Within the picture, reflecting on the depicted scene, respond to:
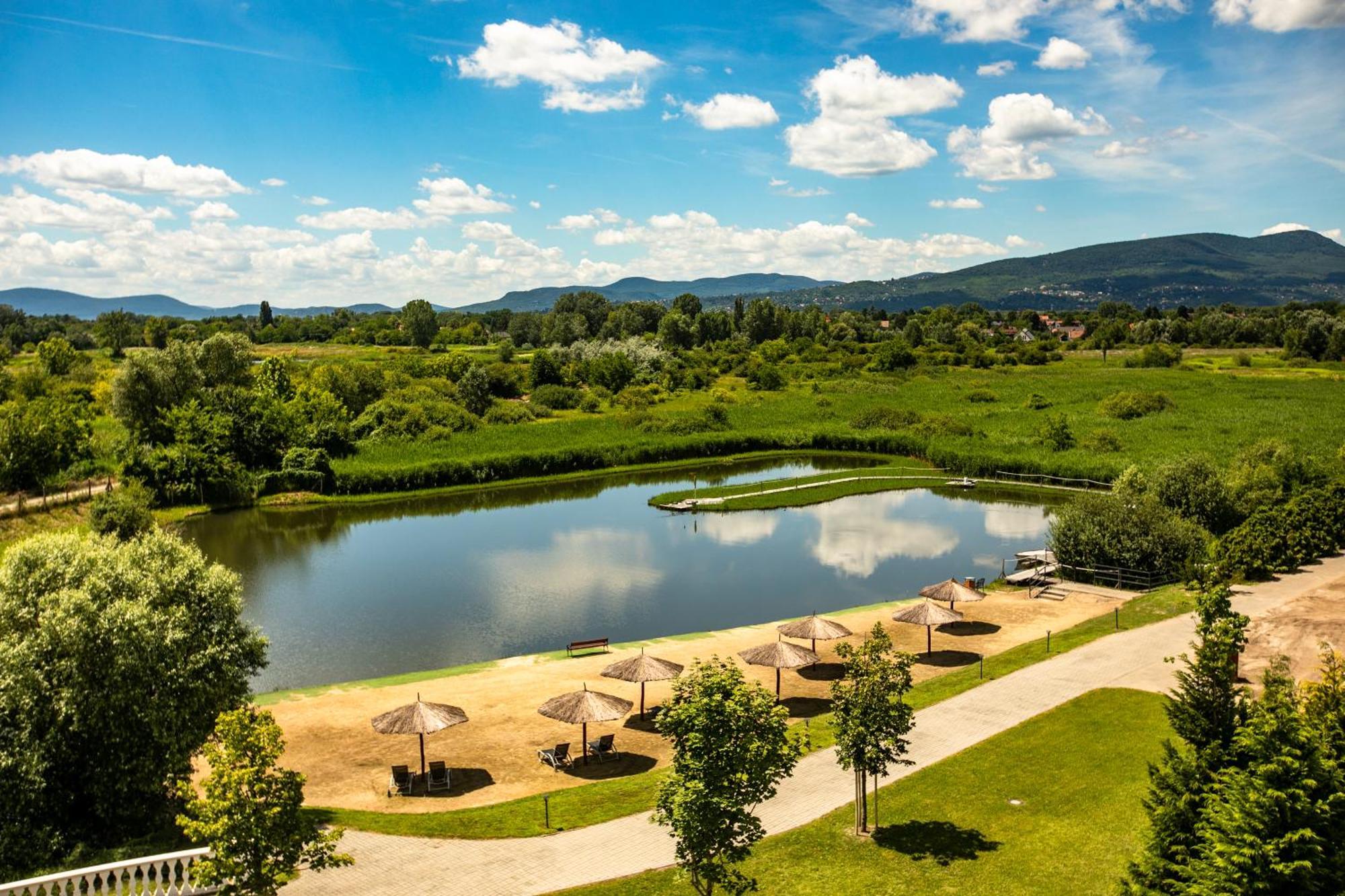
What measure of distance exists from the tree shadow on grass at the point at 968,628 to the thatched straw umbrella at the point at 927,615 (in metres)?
2.78

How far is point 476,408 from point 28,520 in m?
50.7

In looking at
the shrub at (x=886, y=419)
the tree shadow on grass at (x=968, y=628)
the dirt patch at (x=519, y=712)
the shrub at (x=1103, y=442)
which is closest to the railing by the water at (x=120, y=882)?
the dirt patch at (x=519, y=712)

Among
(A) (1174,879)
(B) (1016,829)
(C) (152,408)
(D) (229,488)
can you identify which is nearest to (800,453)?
(D) (229,488)

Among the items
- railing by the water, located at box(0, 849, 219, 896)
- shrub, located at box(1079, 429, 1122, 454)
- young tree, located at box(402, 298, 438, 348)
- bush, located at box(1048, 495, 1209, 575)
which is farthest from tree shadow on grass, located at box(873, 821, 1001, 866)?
young tree, located at box(402, 298, 438, 348)

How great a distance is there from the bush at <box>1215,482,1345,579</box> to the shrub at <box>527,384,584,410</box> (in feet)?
257

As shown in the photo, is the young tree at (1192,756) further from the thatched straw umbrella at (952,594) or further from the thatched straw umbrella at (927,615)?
the thatched straw umbrella at (952,594)

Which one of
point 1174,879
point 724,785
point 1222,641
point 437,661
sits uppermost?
point 1222,641

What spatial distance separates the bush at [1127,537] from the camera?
4541 centimetres

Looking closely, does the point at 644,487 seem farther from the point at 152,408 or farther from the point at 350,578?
the point at 152,408

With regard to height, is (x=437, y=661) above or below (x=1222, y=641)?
below

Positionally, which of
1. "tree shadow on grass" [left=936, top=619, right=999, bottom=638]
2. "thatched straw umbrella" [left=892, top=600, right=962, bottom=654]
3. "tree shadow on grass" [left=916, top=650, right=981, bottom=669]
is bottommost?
"tree shadow on grass" [left=916, top=650, right=981, bottom=669]

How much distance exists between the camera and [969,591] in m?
39.2

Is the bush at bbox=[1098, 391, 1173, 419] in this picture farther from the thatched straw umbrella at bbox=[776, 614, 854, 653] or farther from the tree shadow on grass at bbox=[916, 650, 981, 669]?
the thatched straw umbrella at bbox=[776, 614, 854, 653]

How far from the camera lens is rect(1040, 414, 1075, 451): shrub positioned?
83438mm
